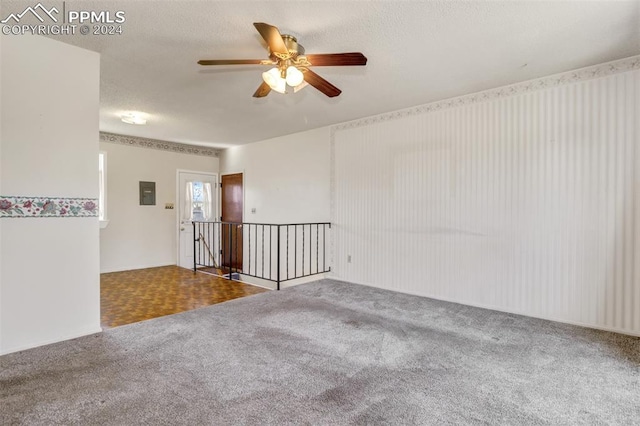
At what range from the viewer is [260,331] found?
8.68 ft

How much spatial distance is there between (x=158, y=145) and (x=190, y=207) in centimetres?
134

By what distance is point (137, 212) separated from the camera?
5.68 meters

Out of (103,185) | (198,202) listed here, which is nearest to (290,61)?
(103,185)

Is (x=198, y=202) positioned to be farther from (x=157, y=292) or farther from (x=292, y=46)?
(x=292, y=46)

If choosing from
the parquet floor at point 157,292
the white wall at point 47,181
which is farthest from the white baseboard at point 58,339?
the parquet floor at point 157,292

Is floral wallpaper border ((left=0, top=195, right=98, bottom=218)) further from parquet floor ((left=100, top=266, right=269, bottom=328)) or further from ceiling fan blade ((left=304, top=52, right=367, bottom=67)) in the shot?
ceiling fan blade ((left=304, top=52, right=367, bottom=67))

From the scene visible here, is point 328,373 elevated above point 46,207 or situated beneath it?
situated beneath

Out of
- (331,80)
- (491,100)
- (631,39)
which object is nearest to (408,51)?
(331,80)

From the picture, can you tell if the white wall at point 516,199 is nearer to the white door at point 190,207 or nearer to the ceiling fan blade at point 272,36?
the ceiling fan blade at point 272,36

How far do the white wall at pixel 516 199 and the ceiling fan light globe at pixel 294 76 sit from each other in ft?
7.04

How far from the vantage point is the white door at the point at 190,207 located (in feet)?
20.3

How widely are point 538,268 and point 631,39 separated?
1997 millimetres

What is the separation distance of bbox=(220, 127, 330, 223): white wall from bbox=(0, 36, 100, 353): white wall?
3.00 m

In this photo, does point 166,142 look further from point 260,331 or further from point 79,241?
point 260,331
